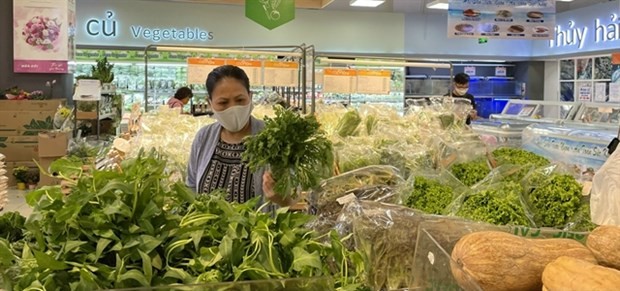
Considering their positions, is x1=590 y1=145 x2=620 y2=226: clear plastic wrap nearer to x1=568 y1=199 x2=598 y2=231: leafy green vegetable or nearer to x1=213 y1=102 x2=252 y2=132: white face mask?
x1=568 y1=199 x2=598 y2=231: leafy green vegetable

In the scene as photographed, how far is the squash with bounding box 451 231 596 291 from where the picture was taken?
100 centimetres

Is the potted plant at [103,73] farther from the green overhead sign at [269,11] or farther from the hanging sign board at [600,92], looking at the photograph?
the hanging sign board at [600,92]

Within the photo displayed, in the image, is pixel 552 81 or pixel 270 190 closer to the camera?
pixel 270 190

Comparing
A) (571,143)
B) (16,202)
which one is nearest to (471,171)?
(571,143)

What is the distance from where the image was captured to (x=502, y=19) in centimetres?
728

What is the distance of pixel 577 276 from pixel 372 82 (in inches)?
172

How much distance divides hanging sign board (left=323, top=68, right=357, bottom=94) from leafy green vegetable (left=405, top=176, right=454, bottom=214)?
10.6 feet

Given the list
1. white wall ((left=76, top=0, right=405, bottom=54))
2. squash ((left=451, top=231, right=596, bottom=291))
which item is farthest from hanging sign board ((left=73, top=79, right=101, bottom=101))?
squash ((left=451, top=231, right=596, bottom=291))

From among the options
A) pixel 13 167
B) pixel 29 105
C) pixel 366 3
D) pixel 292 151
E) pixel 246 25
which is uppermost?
pixel 366 3

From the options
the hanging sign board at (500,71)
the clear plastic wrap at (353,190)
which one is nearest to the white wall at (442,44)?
the hanging sign board at (500,71)

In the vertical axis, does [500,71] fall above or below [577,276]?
above

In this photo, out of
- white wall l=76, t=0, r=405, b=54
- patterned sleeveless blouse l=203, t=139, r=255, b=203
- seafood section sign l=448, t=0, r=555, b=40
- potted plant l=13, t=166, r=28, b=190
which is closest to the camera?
patterned sleeveless blouse l=203, t=139, r=255, b=203

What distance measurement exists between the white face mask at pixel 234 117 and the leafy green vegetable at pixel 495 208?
1.35 meters

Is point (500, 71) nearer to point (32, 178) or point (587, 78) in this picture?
point (587, 78)
